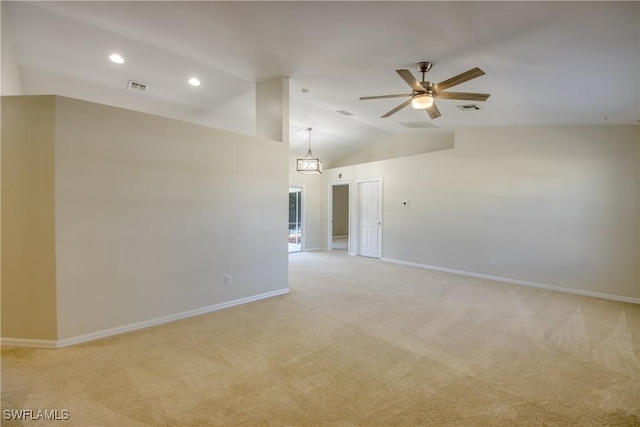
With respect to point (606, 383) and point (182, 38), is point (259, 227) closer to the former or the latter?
point (182, 38)

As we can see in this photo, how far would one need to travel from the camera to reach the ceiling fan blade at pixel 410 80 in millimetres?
→ 2764

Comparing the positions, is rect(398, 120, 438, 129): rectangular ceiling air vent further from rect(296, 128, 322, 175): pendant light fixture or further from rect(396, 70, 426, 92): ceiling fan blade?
rect(396, 70, 426, 92): ceiling fan blade

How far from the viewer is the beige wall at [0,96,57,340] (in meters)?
2.73

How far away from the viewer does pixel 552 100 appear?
3.70m

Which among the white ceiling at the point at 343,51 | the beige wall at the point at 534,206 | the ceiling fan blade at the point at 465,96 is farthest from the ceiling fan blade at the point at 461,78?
the beige wall at the point at 534,206

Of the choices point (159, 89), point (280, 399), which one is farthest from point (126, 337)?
point (159, 89)

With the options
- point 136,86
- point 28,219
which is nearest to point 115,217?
point 28,219

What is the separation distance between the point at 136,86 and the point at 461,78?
4635 mm

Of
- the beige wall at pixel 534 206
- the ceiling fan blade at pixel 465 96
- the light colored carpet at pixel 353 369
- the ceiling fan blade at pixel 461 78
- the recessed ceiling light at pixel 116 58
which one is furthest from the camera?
the beige wall at pixel 534 206

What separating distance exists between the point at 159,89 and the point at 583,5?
5198mm

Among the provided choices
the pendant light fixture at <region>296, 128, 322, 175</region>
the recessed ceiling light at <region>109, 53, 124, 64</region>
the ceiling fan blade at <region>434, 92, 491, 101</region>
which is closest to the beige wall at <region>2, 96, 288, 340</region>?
the recessed ceiling light at <region>109, 53, 124, 64</region>

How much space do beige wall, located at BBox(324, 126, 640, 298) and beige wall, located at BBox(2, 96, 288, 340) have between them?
4.23m

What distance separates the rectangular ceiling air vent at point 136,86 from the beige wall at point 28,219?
191 centimetres

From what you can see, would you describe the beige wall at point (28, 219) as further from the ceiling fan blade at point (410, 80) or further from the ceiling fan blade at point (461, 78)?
the ceiling fan blade at point (461, 78)
